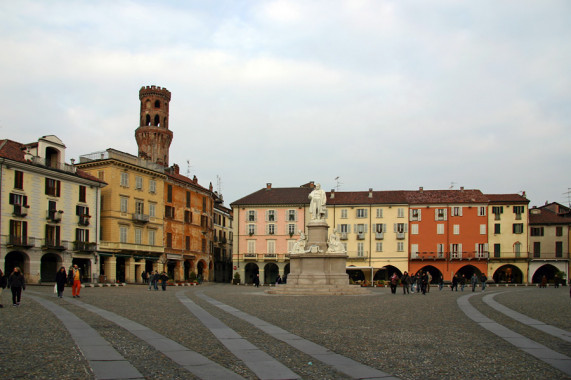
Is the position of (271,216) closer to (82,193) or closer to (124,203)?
(124,203)

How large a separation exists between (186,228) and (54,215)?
21.7 metres

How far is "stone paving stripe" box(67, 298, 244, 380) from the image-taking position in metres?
8.74

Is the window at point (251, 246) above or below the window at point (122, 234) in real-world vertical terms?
below

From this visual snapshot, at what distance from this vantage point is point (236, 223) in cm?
7756

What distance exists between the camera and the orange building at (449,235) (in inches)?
2857

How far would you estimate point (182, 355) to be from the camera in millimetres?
10242

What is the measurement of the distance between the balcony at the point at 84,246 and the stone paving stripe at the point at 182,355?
40.9 m

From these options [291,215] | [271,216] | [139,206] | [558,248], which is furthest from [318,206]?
[558,248]

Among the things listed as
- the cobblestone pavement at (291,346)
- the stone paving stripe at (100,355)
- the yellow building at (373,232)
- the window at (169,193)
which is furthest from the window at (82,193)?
the stone paving stripe at (100,355)

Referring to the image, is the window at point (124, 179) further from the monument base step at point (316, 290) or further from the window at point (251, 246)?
the monument base step at point (316, 290)

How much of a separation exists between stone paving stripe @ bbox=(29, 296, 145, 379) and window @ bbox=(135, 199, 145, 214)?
4851 centimetres

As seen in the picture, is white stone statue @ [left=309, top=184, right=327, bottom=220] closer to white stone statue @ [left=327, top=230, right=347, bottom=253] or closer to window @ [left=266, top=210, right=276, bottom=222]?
white stone statue @ [left=327, top=230, right=347, bottom=253]

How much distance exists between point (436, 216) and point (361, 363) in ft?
218

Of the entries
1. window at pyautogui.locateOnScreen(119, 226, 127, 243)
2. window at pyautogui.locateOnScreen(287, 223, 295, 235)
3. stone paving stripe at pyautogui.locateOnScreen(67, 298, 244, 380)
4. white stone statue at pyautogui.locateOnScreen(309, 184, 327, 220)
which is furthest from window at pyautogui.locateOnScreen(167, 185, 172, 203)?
stone paving stripe at pyautogui.locateOnScreen(67, 298, 244, 380)
